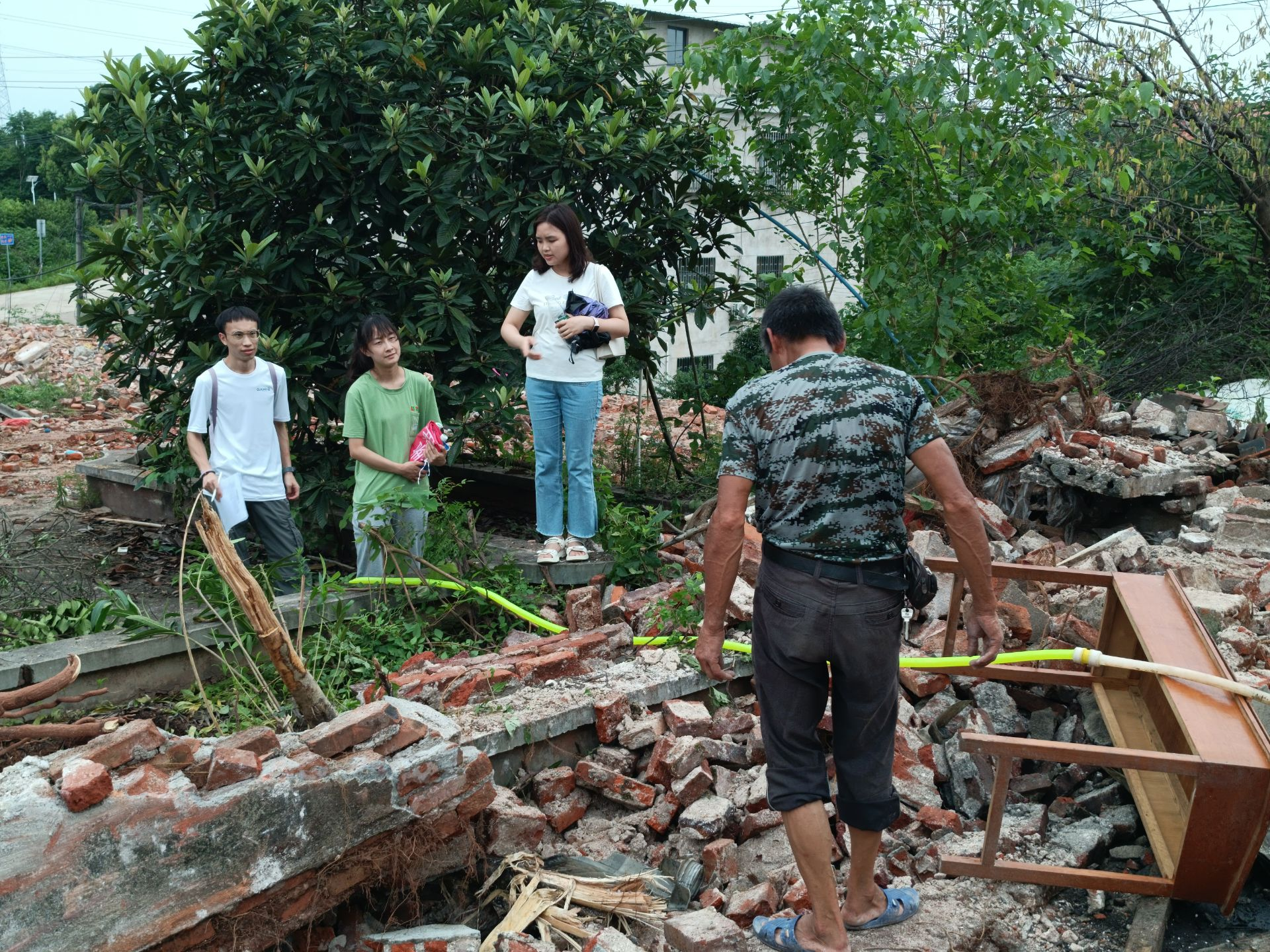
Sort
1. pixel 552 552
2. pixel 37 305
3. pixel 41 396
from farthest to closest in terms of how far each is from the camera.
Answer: pixel 37 305, pixel 41 396, pixel 552 552

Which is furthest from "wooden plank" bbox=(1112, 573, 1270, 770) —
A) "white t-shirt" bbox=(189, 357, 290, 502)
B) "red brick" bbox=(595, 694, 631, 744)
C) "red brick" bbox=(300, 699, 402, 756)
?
"white t-shirt" bbox=(189, 357, 290, 502)

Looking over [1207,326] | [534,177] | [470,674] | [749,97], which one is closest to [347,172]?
[534,177]

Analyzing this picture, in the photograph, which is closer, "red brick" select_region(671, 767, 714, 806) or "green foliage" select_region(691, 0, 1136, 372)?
"red brick" select_region(671, 767, 714, 806)

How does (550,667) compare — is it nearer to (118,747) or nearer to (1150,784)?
(118,747)

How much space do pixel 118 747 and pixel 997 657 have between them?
10.3 feet

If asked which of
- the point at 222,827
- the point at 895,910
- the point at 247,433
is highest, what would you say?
the point at 247,433

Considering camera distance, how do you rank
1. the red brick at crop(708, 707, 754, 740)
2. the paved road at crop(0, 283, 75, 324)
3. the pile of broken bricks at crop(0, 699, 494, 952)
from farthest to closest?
the paved road at crop(0, 283, 75, 324) → the red brick at crop(708, 707, 754, 740) → the pile of broken bricks at crop(0, 699, 494, 952)

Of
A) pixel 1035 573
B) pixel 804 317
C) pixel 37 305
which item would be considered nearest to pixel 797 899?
pixel 1035 573

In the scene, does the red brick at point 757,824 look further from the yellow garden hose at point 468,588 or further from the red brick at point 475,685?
the yellow garden hose at point 468,588

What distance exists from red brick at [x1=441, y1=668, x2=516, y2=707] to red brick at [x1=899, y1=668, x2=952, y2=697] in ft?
5.89

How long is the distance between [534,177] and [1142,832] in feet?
16.9

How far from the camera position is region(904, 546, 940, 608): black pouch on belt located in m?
3.23

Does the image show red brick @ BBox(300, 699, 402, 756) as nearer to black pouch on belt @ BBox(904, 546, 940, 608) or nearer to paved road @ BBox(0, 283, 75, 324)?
black pouch on belt @ BBox(904, 546, 940, 608)

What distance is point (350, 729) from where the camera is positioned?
11.2 feet
